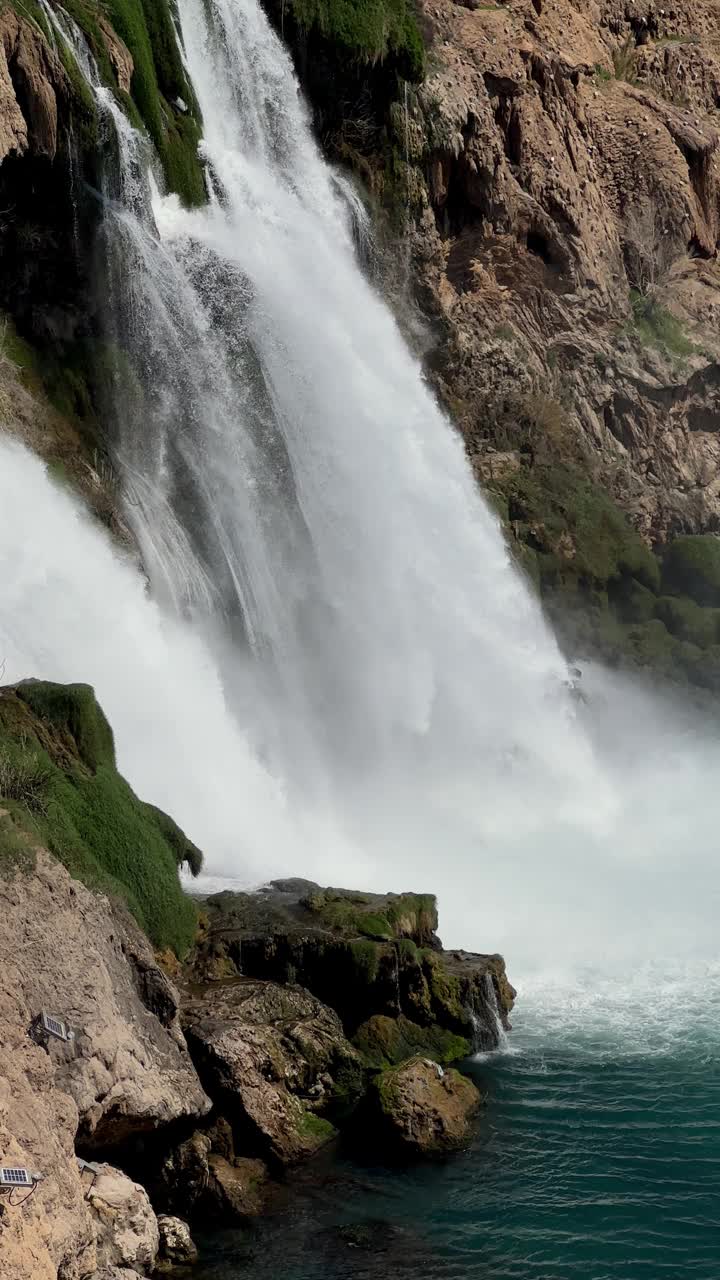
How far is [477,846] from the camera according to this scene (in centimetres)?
2652

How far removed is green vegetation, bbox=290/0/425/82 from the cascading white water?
5.03ft

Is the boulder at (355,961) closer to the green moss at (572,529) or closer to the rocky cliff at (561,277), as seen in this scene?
the rocky cliff at (561,277)

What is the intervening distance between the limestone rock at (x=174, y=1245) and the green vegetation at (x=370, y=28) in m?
30.9

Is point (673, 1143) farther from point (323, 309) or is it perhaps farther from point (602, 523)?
point (602, 523)

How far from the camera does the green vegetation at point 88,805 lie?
14766 mm

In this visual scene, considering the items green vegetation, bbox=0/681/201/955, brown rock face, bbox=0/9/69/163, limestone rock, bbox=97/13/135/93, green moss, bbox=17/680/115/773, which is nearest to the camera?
green vegetation, bbox=0/681/201/955

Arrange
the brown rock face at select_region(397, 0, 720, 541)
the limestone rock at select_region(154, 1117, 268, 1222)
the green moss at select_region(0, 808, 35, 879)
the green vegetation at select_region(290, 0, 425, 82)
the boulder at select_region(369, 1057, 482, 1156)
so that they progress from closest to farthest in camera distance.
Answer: the green moss at select_region(0, 808, 35, 879) → the limestone rock at select_region(154, 1117, 268, 1222) → the boulder at select_region(369, 1057, 482, 1156) → the green vegetation at select_region(290, 0, 425, 82) → the brown rock face at select_region(397, 0, 720, 541)

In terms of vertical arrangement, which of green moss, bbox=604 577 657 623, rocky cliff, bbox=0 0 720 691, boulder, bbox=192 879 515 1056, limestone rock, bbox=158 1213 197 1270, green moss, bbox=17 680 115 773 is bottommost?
limestone rock, bbox=158 1213 197 1270

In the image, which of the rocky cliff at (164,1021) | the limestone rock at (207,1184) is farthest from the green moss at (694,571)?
the limestone rock at (207,1184)

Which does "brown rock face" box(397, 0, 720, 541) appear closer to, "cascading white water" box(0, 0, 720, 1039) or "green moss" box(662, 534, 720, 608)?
"green moss" box(662, 534, 720, 608)

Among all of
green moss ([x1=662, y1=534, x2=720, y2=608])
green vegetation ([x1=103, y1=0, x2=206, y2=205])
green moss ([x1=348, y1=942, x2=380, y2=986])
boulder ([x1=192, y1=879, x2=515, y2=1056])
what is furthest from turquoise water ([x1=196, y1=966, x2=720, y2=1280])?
green moss ([x1=662, y1=534, x2=720, y2=608])

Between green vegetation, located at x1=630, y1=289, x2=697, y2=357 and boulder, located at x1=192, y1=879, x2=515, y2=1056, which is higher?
green vegetation, located at x1=630, y1=289, x2=697, y2=357

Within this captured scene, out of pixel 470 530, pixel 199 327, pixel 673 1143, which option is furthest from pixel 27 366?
pixel 673 1143

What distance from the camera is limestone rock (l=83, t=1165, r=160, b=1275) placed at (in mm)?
11398
